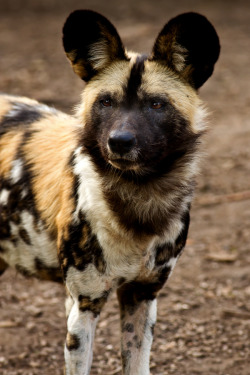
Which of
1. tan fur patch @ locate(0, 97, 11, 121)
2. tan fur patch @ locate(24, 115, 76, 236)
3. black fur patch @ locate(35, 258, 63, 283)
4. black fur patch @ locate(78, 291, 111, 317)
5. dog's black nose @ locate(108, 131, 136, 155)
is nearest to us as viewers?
dog's black nose @ locate(108, 131, 136, 155)

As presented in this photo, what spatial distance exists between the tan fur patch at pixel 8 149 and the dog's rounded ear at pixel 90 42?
1.75 ft

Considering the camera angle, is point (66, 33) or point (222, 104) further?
point (222, 104)

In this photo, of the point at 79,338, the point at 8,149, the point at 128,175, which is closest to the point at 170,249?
the point at 128,175

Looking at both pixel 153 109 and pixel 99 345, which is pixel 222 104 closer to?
pixel 99 345

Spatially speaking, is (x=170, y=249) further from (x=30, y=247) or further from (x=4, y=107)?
(x=4, y=107)

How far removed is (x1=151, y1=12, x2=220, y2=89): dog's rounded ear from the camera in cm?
253

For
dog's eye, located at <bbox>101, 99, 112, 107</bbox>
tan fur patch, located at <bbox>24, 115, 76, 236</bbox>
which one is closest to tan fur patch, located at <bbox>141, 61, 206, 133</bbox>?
dog's eye, located at <bbox>101, 99, 112, 107</bbox>

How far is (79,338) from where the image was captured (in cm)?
266

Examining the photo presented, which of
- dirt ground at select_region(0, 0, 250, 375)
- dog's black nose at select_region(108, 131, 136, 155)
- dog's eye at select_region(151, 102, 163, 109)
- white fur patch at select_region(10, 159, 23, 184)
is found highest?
dog's eye at select_region(151, 102, 163, 109)

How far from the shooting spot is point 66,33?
8.61 feet

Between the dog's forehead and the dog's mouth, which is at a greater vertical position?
the dog's forehead

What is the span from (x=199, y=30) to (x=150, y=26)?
6732 mm

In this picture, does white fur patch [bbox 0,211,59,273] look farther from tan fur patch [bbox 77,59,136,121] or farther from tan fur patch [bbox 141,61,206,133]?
tan fur patch [bbox 141,61,206,133]

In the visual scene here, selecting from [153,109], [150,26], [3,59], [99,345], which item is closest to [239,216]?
[99,345]
